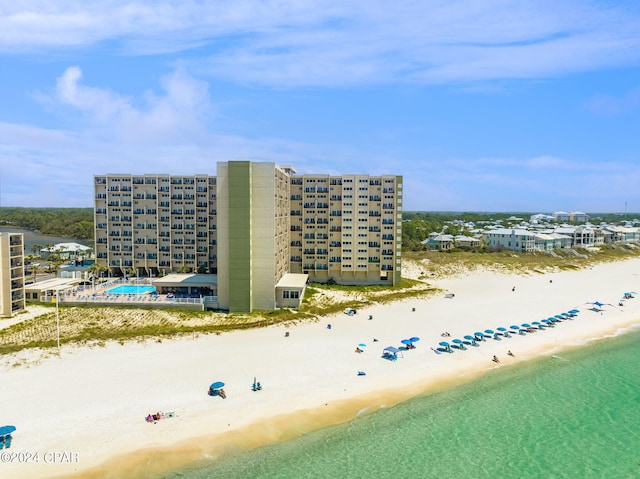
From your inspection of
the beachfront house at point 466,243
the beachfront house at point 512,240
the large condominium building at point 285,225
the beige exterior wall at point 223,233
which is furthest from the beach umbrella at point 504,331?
the beachfront house at point 512,240

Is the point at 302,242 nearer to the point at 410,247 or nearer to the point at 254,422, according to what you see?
the point at 254,422

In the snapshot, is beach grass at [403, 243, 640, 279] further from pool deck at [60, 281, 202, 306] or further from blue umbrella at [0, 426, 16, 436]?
blue umbrella at [0, 426, 16, 436]

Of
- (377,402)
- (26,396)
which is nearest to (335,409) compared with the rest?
(377,402)

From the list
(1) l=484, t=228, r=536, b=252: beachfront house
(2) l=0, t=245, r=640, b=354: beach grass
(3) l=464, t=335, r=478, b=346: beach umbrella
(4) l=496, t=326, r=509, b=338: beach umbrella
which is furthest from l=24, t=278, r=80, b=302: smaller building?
(1) l=484, t=228, r=536, b=252: beachfront house

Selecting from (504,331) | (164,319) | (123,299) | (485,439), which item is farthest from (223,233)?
(485,439)

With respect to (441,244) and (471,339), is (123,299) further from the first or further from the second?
(441,244)

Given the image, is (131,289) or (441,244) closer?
(131,289)
